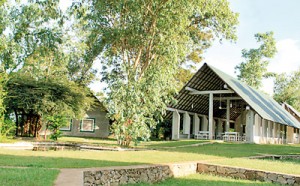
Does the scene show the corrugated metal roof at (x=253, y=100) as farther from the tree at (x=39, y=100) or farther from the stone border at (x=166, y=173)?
the stone border at (x=166, y=173)

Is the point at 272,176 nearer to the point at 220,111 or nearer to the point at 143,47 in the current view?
the point at 143,47

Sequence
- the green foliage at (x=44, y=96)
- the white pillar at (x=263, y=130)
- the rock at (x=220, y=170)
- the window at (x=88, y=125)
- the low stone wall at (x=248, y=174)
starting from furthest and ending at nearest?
the window at (x=88, y=125) < the white pillar at (x=263, y=130) < the green foliage at (x=44, y=96) < the rock at (x=220, y=170) < the low stone wall at (x=248, y=174)

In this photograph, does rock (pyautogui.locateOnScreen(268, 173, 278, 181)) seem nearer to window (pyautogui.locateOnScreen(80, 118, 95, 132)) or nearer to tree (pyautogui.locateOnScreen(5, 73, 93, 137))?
tree (pyautogui.locateOnScreen(5, 73, 93, 137))

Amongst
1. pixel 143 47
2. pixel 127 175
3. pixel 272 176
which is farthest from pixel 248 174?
pixel 143 47

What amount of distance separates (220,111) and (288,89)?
85.2 feet

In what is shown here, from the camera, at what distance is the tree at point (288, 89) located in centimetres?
5412

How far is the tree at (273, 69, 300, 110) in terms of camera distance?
54.1 m

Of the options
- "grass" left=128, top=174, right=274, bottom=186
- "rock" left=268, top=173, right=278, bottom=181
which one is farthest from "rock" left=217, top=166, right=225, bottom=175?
"rock" left=268, top=173, right=278, bottom=181

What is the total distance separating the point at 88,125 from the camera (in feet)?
90.6

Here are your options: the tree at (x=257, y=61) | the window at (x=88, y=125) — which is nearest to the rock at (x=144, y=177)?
the window at (x=88, y=125)

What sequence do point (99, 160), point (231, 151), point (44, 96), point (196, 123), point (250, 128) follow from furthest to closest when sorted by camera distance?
point (196, 123) < point (250, 128) < point (44, 96) < point (231, 151) < point (99, 160)

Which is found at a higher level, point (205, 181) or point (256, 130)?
point (256, 130)

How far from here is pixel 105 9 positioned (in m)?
15.9

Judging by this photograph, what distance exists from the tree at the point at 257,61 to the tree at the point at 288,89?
31.9 ft
